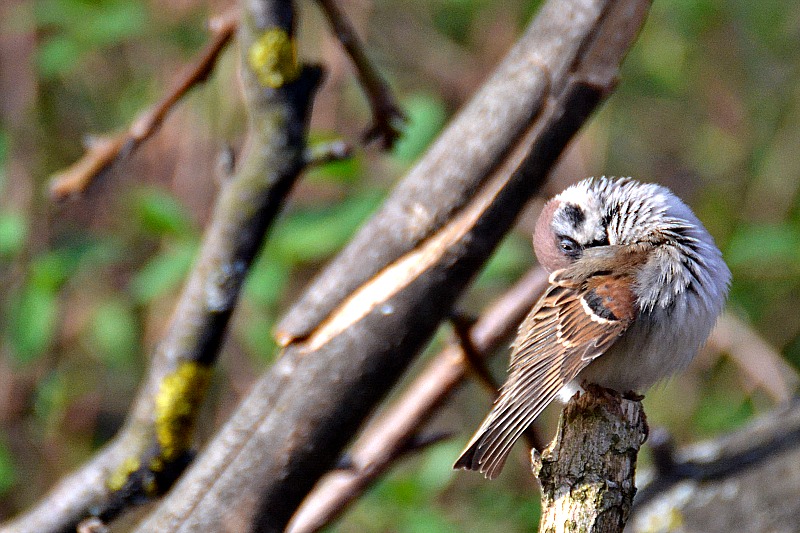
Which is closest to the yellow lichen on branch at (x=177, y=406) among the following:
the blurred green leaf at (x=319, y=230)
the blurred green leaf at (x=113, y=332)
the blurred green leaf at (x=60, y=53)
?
the blurred green leaf at (x=319, y=230)

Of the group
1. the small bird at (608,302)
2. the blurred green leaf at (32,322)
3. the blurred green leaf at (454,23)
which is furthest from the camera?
the blurred green leaf at (454,23)

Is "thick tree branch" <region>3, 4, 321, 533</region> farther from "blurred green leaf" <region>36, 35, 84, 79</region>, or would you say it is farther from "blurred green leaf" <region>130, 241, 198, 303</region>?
"blurred green leaf" <region>36, 35, 84, 79</region>

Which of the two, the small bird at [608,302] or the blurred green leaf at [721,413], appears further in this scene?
the blurred green leaf at [721,413]

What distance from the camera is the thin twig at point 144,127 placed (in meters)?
2.50

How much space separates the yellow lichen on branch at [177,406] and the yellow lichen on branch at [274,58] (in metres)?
0.83

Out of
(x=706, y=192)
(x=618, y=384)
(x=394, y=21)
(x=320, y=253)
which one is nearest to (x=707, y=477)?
(x=618, y=384)

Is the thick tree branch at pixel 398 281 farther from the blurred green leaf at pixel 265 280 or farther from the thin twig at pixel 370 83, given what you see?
the blurred green leaf at pixel 265 280

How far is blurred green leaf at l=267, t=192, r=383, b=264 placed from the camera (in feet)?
10.6

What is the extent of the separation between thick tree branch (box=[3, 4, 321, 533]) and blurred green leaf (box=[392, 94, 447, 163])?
97 centimetres

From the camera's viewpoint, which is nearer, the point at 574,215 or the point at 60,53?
the point at 574,215

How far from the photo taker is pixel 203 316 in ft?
7.45

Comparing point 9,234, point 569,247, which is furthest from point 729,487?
point 9,234

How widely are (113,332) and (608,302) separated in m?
2.99

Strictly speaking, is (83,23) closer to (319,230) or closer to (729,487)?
(319,230)
